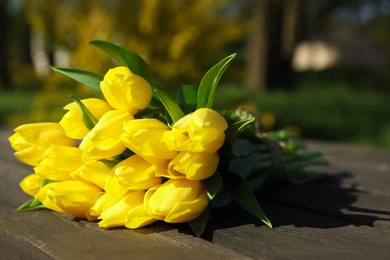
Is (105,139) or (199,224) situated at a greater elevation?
(105,139)

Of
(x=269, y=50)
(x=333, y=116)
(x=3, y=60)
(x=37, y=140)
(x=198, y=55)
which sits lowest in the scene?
(x=37, y=140)

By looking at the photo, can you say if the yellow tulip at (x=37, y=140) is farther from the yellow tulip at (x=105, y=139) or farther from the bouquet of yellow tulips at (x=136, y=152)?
the yellow tulip at (x=105, y=139)

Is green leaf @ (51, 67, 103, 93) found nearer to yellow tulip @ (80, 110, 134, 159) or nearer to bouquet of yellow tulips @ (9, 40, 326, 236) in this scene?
bouquet of yellow tulips @ (9, 40, 326, 236)

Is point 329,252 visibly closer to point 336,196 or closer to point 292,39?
point 336,196

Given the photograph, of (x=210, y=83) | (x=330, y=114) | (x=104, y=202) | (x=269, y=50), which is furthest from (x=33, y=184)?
(x=269, y=50)

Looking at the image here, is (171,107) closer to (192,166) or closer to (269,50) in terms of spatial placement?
(192,166)

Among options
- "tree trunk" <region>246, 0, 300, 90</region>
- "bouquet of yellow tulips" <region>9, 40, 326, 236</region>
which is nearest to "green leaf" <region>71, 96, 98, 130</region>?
"bouquet of yellow tulips" <region>9, 40, 326, 236</region>
